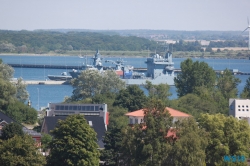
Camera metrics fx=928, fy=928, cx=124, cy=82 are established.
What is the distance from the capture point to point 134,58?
592 ft

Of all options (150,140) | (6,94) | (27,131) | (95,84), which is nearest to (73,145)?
(150,140)

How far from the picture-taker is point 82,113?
36.3 metres

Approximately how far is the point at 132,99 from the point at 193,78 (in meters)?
17.2

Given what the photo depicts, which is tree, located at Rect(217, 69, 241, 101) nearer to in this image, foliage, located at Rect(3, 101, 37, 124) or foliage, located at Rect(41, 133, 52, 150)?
foliage, located at Rect(3, 101, 37, 124)

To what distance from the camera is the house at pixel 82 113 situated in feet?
112

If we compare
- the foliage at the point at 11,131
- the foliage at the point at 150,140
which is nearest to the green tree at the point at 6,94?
the foliage at the point at 11,131

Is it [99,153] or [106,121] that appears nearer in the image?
[99,153]

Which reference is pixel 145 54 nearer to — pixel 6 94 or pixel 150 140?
pixel 6 94

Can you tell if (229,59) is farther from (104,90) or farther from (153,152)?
(153,152)

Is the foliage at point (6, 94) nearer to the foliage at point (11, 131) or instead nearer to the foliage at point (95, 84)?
the foliage at point (95, 84)

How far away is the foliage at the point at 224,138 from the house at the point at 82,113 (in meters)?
5.45

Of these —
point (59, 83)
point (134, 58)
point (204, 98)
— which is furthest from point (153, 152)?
point (134, 58)

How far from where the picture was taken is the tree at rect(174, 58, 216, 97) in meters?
55.5

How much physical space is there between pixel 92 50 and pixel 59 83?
91921 mm
